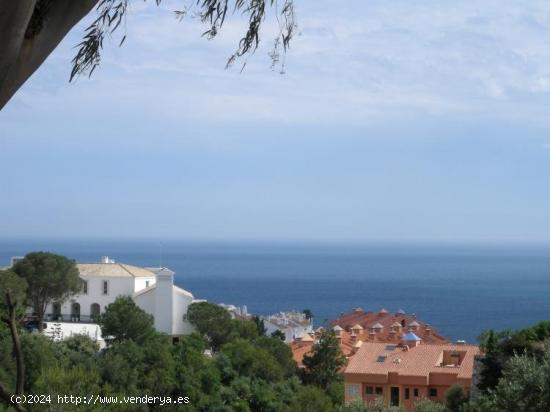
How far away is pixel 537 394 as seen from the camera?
10023mm

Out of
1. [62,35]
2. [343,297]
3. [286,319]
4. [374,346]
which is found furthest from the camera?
[343,297]

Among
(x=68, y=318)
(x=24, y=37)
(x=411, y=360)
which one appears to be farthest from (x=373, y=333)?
(x=24, y=37)

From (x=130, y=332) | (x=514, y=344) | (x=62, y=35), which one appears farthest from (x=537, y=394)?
(x=130, y=332)

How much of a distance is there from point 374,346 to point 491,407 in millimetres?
15339

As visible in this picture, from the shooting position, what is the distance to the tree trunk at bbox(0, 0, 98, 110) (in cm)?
220

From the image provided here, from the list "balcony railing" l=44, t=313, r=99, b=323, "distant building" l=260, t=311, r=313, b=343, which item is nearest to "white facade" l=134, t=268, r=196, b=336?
"balcony railing" l=44, t=313, r=99, b=323

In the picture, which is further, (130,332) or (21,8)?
(130,332)

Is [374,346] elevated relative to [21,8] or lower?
lower

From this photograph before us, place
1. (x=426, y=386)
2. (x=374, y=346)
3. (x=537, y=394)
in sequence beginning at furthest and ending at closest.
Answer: (x=374, y=346), (x=426, y=386), (x=537, y=394)

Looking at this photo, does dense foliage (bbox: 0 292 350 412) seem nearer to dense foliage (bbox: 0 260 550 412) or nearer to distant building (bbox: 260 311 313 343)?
dense foliage (bbox: 0 260 550 412)

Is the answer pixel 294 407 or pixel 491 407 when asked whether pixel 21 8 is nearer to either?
pixel 491 407

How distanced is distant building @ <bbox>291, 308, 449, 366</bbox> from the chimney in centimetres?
524

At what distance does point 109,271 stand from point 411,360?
2032 cm

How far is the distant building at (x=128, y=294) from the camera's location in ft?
126
